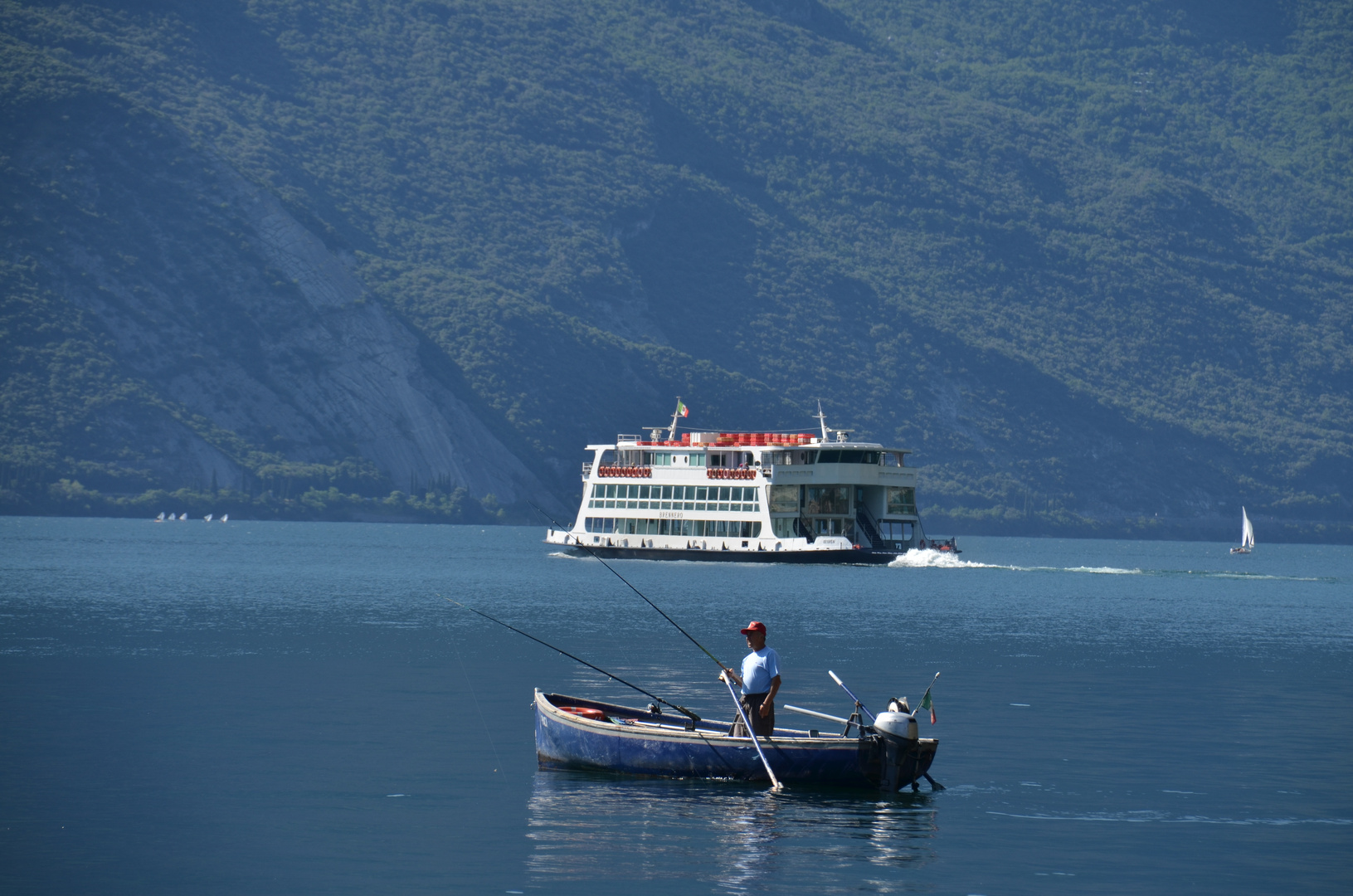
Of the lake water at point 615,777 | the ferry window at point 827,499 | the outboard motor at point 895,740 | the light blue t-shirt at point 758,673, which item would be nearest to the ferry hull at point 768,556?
the ferry window at point 827,499

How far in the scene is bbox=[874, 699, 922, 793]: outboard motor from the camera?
1176 inches

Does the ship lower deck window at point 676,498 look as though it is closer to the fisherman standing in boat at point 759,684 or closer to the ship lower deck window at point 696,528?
the ship lower deck window at point 696,528

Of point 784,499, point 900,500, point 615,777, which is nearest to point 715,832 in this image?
point 615,777

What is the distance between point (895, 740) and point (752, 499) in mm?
86710

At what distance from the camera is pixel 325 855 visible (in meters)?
25.4

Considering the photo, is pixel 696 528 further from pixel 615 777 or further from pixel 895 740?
pixel 895 740

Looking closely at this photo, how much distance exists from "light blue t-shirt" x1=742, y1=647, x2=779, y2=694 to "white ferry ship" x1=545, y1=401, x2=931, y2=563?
82263mm

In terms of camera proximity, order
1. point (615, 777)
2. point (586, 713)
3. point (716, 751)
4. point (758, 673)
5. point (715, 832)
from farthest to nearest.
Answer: point (586, 713), point (615, 777), point (716, 751), point (758, 673), point (715, 832)

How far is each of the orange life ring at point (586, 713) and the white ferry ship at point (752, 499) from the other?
79.5 meters

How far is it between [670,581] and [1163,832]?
71.3m

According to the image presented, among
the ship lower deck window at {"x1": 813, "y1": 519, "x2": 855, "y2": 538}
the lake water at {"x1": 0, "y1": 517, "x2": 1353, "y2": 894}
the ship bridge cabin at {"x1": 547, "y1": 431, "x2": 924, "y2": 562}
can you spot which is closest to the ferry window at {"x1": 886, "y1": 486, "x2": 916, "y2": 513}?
the ship bridge cabin at {"x1": 547, "y1": 431, "x2": 924, "y2": 562}

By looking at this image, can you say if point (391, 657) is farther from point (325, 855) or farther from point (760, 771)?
point (325, 855)

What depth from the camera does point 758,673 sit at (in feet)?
99.3

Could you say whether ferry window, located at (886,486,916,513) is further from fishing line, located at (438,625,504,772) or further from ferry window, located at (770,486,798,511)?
fishing line, located at (438,625,504,772)
